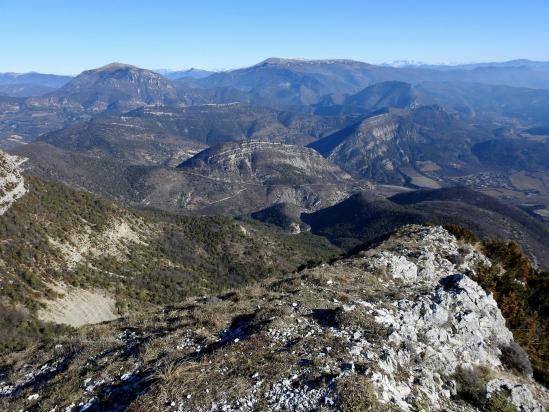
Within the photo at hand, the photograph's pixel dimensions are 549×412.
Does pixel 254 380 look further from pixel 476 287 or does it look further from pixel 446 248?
pixel 446 248

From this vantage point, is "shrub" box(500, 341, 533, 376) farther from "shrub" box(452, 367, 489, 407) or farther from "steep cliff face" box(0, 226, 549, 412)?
"shrub" box(452, 367, 489, 407)

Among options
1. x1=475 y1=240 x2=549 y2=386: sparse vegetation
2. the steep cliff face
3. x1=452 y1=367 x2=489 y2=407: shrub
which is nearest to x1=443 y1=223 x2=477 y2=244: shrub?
x1=475 y1=240 x2=549 y2=386: sparse vegetation

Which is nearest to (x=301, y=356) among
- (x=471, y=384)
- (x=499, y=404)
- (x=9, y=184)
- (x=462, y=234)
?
(x=471, y=384)

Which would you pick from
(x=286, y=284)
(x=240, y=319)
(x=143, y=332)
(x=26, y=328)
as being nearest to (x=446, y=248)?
(x=286, y=284)

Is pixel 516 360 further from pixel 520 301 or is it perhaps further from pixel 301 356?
pixel 301 356

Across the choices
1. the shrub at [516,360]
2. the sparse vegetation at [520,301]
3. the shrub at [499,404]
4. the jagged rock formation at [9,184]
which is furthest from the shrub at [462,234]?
the jagged rock formation at [9,184]

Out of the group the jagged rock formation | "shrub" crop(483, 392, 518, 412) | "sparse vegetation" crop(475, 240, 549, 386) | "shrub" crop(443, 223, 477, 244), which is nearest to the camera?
"shrub" crop(483, 392, 518, 412)
